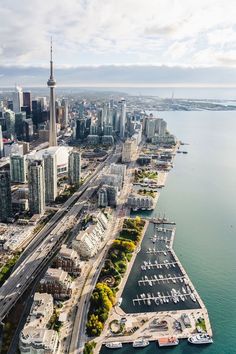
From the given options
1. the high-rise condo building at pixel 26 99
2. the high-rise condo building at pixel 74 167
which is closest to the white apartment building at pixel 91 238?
the high-rise condo building at pixel 74 167

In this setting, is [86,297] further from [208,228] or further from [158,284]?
[208,228]

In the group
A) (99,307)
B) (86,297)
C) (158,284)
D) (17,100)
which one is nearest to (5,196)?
(86,297)

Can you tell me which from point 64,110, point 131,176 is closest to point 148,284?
point 131,176

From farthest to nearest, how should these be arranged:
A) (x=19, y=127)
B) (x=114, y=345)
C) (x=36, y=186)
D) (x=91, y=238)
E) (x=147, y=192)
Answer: (x=19, y=127), (x=147, y=192), (x=36, y=186), (x=91, y=238), (x=114, y=345)

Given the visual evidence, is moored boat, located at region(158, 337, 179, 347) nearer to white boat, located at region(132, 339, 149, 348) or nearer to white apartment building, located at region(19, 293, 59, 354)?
white boat, located at region(132, 339, 149, 348)

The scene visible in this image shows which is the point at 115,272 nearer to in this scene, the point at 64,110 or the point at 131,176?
the point at 131,176

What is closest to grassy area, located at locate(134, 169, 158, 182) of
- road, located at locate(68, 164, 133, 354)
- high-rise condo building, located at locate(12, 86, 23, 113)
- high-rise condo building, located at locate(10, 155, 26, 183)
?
road, located at locate(68, 164, 133, 354)
